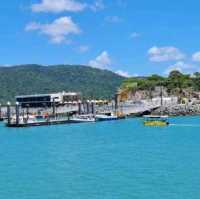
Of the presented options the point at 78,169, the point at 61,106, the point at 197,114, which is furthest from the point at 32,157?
the point at 61,106

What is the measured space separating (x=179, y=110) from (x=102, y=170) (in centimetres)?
13467

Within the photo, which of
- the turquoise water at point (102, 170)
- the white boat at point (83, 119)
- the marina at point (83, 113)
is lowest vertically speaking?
the turquoise water at point (102, 170)

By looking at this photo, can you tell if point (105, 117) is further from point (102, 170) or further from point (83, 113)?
point (102, 170)

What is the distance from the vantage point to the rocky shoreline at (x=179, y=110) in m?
181

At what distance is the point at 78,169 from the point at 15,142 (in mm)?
36044

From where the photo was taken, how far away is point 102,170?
163ft

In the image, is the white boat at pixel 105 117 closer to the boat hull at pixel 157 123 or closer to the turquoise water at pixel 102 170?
the boat hull at pixel 157 123

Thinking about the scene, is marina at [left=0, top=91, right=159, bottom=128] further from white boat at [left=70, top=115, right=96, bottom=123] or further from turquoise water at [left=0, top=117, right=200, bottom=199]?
turquoise water at [left=0, top=117, right=200, bottom=199]

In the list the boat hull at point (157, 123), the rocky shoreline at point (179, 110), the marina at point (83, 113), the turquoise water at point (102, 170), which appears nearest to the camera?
the turquoise water at point (102, 170)

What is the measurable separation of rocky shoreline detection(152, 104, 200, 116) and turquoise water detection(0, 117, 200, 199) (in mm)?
102878

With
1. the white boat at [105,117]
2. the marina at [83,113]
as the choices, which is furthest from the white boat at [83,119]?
the white boat at [105,117]

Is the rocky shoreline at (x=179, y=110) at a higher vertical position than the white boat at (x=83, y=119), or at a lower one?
higher

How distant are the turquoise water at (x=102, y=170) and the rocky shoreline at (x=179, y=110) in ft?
338

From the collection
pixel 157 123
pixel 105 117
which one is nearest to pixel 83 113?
pixel 105 117
